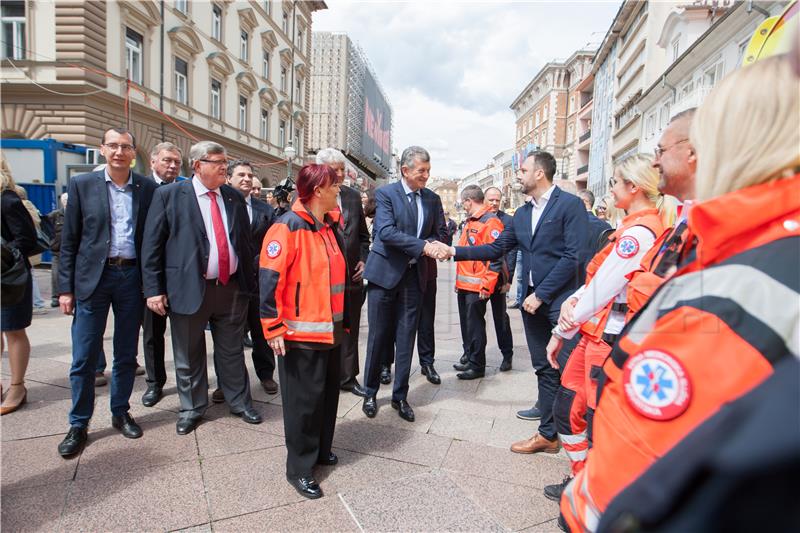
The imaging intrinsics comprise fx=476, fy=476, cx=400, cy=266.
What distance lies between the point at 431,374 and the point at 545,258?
1.96 metres

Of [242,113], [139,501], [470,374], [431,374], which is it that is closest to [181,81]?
[242,113]

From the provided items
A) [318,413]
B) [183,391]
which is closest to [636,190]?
[318,413]

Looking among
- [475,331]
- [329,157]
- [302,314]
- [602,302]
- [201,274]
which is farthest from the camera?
[475,331]

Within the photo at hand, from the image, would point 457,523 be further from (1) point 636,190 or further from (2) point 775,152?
(2) point 775,152

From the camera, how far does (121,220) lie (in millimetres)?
3480

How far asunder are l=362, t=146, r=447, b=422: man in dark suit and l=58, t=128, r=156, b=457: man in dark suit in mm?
1753

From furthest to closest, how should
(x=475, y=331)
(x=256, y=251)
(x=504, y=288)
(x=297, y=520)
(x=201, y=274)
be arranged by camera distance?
(x=504, y=288), (x=475, y=331), (x=256, y=251), (x=201, y=274), (x=297, y=520)

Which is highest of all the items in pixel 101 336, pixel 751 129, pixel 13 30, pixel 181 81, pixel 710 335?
pixel 181 81

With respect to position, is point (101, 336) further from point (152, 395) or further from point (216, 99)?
point (216, 99)

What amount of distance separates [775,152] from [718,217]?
0.16m

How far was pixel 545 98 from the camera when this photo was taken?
65.8 metres

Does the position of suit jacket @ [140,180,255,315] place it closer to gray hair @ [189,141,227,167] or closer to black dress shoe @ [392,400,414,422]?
gray hair @ [189,141,227,167]

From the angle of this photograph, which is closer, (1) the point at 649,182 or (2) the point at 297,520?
(2) the point at 297,520

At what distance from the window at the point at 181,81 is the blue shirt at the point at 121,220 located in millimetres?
18755
